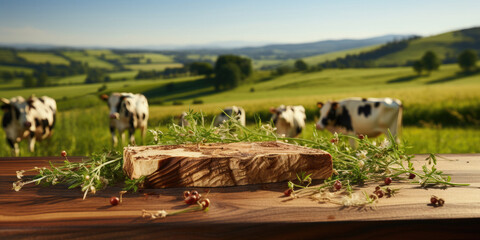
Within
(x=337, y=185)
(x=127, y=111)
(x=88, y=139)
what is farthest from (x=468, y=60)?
(x=337, y=185)

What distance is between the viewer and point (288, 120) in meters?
5.69

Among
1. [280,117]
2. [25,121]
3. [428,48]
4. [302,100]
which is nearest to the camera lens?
[280,117]

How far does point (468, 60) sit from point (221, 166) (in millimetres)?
15430

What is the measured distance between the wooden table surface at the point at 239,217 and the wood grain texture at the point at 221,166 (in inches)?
3.2

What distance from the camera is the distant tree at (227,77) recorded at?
35.1 feet

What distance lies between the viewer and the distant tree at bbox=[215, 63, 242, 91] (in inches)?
421

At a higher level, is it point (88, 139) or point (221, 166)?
point (221, 166)

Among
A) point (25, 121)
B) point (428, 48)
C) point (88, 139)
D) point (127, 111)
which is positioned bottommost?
point (88, 139)

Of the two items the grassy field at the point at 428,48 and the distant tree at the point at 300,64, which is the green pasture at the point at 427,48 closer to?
the grassy field at the point at 428,48

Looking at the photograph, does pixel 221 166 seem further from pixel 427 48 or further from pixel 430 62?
pixel 427 48

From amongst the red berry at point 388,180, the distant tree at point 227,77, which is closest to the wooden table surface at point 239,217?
the red berry at point 388,180

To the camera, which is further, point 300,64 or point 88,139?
point 300,64

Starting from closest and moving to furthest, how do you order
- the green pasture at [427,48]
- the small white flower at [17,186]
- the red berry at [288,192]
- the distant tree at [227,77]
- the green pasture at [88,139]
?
1. the red berry at [288,192]
2. the small white flower at [17,186]
3. the green pasture at [88,139]
4. the distant tree at [227,77]
5. the green pasture at [427,48]

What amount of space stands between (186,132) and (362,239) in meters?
1.24
